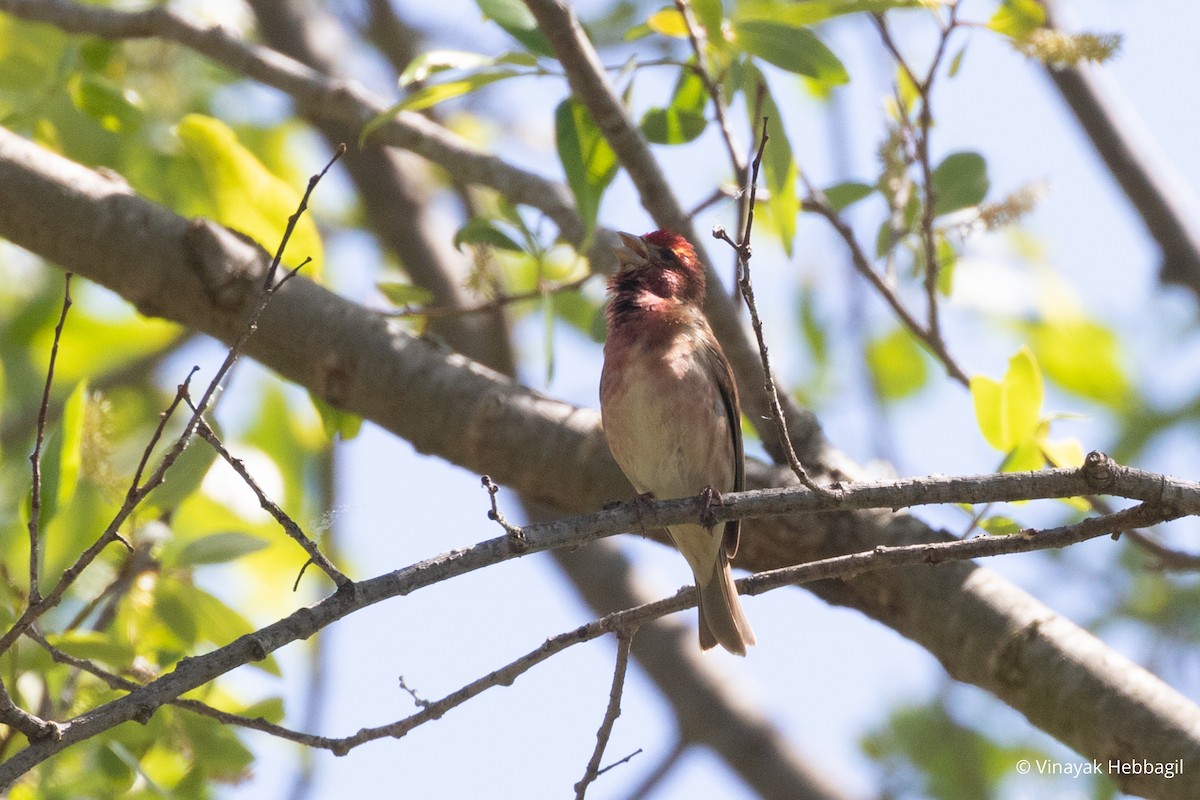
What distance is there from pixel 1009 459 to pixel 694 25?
2.21 metres

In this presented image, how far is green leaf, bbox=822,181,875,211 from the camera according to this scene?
5.86 meters

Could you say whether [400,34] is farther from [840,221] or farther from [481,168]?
[840,221]

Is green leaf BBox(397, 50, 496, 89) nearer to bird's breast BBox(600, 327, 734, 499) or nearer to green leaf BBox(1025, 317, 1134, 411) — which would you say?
bird's breast BBox(600, 327, 734, 499)

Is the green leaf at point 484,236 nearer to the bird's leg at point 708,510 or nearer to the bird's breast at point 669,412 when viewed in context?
the bird's breast at point 669,412

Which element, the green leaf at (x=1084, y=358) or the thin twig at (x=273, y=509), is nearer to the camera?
the thin twig at (x=273, y=509)

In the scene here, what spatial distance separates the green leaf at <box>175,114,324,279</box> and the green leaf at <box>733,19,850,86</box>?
234 centimetres

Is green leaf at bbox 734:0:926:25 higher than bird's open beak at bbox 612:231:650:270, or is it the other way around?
bird's open beak at bbox 612:231:650:270

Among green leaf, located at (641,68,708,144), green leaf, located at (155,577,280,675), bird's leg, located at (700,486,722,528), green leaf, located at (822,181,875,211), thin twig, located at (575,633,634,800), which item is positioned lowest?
thin twig, located at (575,633,634,800)

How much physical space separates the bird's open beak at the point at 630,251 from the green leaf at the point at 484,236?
86cm

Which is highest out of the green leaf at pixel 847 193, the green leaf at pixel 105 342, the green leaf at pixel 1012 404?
the green leaf at pixel 105 342

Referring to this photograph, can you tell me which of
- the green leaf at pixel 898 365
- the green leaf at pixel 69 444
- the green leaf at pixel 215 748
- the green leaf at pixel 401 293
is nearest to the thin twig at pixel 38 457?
the green leaf at pixel 69 444

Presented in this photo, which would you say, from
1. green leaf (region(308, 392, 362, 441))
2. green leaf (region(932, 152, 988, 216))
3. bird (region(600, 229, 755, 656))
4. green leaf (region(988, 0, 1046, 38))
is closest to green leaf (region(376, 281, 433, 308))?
green leaf (region(308, 392, 362, 441))

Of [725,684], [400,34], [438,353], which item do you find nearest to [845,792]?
[725,684]

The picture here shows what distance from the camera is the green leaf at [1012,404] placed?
4863 millimetres
